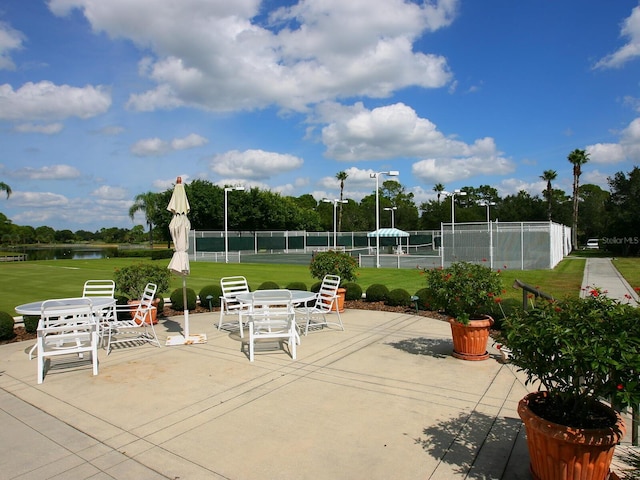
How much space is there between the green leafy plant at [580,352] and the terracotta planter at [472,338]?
2886mm

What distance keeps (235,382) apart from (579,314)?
13.1 feet

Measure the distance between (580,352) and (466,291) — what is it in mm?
3395

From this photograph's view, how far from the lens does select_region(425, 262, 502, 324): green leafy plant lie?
6230 mm

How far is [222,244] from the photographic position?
42406mm

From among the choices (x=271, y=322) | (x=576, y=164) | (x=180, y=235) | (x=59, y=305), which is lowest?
(x=271, y=322)

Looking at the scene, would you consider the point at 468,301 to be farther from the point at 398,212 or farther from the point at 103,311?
the point at 398,212

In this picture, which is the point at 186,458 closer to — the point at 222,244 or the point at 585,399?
the point at 585,399

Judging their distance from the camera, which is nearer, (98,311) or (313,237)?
(98,311)

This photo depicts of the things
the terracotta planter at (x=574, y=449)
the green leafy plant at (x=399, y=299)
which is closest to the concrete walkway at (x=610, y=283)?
the green leafy plant at (x=399, y=299)

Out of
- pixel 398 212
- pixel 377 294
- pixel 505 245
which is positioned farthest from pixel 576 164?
pixel 377 294

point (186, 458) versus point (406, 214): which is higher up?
point (406, 214)

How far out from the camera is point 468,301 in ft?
20.3

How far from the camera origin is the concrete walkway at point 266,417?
3535 millimetres

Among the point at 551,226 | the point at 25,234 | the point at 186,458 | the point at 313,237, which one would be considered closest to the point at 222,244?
the point at 313,237
